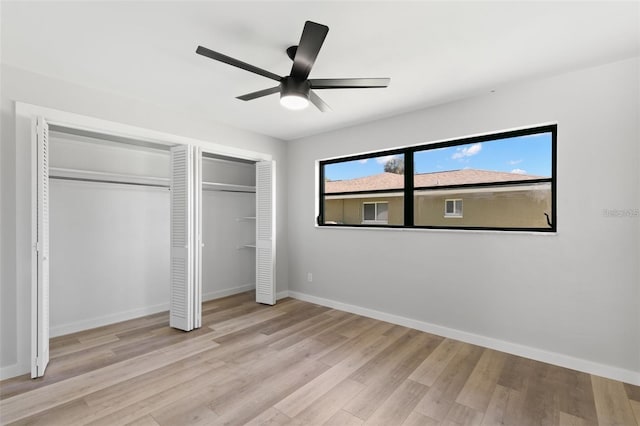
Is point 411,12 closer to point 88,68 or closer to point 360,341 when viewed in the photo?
point 88,68

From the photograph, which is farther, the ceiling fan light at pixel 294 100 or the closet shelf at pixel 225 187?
the closet shelf at pixel 225 187

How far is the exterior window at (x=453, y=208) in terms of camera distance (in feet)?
11.3

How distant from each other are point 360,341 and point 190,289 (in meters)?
2.05

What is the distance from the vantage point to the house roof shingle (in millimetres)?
3195

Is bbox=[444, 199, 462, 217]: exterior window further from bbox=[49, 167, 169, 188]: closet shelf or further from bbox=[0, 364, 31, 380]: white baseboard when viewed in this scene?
bbox=[0, 364, 31, 380]: white baseboard

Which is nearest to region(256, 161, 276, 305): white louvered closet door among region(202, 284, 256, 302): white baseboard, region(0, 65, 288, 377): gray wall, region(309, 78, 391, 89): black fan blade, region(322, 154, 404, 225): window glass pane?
region(202, 284, 256, 302): white baseboard

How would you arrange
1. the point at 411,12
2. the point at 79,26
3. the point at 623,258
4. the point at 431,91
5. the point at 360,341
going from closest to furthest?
the point at 411,12, the point at 79,26, the point at 623,258, the point at 431,91, the point at 360,341

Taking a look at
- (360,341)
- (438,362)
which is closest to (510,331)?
(438,362)

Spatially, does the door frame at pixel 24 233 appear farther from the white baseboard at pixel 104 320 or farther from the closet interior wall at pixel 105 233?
the white baseboard at pixel 104 320

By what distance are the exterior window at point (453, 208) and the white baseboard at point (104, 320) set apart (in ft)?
13.1

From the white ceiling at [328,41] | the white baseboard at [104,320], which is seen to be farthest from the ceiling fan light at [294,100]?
the white baseboard at [104,320]

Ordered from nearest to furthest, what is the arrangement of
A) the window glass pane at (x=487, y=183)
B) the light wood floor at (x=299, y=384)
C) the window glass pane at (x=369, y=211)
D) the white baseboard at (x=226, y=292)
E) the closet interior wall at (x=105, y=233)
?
the light wood floor at (x=299, y=384), the window glass pane at (x=487, y=183), the closet interior wall at (x=105, y=233), the window glass pane at (x=369, y=211), the white baseboard at (x=226, y=292)

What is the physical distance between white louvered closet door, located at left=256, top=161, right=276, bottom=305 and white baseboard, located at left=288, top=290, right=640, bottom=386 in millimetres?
1167

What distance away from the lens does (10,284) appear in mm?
2549
